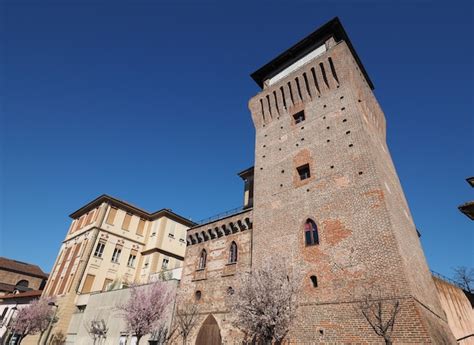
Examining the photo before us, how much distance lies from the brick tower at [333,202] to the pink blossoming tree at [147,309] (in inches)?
299

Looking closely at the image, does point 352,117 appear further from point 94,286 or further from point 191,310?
point 94,286

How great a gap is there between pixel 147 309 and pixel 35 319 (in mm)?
14978

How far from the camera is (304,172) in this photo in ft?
55.9

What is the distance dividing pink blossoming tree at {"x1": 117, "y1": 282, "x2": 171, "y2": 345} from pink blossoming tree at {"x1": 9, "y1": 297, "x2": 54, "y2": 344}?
487 inches

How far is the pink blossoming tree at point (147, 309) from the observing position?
16859mm

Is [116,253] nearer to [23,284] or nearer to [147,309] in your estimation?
[147,309]

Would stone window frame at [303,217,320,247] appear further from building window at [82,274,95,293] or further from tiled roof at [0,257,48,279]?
tiled roof at [0,257,48,279]

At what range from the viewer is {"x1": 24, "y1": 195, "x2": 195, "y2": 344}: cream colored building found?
1028 inches

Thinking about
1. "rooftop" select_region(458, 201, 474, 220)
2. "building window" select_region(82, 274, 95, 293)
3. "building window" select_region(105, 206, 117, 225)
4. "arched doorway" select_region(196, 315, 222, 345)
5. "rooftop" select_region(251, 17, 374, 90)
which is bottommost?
"arched doorway" select_region(196, 315, 222, 345)

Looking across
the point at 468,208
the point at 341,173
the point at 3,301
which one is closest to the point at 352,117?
the point at 341,173

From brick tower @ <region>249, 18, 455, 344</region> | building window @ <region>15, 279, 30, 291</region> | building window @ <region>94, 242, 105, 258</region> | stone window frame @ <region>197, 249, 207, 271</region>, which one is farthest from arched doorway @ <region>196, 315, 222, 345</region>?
building window @ <region>15, 279, 30, 291</region>

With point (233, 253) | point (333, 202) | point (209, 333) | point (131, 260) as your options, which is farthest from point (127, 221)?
point (333, 202)

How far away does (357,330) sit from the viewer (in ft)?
34.7

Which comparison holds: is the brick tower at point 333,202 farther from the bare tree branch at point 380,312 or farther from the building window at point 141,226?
the building window at point 141,226
